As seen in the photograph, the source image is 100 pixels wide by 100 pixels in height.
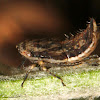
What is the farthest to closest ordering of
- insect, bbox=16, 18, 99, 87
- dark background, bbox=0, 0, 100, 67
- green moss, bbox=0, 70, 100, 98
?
dark background, bbox=0, 0, 100, 67 → insect, bbox=16, 18, 99, 87 → green moss, bbox=0, 70, 100, 98

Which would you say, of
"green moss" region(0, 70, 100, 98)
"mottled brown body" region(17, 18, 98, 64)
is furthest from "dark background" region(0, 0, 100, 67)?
"green moss" region(0, 70, 100, 98)

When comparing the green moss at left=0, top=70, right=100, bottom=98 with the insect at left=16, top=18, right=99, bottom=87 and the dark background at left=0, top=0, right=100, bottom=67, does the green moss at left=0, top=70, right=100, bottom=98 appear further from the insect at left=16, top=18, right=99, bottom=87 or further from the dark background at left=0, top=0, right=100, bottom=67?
the dark background at left=0, top=0, right=100, bottom=67

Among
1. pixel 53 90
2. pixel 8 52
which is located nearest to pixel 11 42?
pixel 8 52

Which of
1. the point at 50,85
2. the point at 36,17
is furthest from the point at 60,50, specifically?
the point at 36,17

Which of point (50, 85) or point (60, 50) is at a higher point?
point (60, 50)

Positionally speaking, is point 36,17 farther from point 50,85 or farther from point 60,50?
point 50,85

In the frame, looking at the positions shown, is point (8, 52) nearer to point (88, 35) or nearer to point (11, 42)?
point (11, 42)

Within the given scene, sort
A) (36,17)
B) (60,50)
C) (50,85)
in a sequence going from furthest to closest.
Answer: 1. (36,17)
2. (60,50)
3. (50,85)
